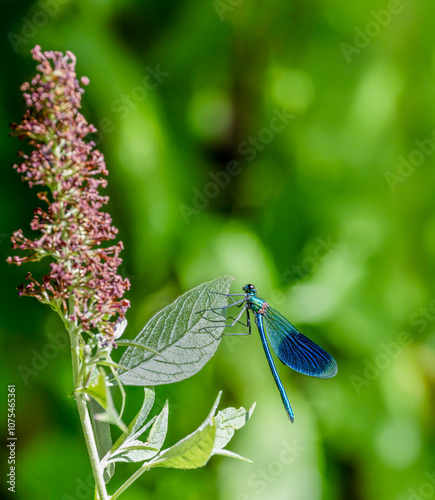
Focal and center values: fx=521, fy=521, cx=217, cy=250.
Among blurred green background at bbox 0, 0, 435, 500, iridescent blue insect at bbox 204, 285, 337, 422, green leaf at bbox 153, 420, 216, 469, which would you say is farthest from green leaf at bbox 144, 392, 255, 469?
blurred green background at bbox 0, 0, 435, 500

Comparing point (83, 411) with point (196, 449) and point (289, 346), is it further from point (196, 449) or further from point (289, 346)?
point (289, 346)

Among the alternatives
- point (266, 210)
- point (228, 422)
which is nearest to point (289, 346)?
point (228, 422)

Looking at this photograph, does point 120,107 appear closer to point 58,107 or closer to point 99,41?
point 99,41

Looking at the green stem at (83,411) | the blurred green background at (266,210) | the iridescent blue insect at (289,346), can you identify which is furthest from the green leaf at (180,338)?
the blurred green background at (266,210)

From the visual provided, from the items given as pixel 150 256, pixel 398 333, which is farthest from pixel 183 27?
pixel 398 333

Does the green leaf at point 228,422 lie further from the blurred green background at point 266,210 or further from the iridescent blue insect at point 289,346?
the blurred green background at point 266,210

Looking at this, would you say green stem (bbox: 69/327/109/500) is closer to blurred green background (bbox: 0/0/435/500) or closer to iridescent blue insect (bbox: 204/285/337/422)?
iridescent blue insect (bbox: 204/285/337/422)
